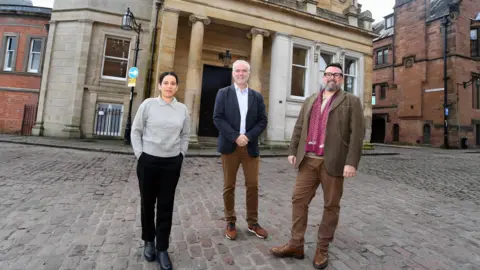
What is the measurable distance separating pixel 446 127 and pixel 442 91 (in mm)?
3607

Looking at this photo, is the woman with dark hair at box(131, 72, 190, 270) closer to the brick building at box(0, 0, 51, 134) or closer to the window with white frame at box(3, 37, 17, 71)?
the brick building at box(0, 0, 51, 134)

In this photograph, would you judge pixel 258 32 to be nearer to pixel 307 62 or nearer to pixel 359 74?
pixel 307 62

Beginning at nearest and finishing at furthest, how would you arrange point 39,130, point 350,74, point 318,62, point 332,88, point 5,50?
point 332,88
point 39,130
point 318,62
point 350,74
point 5,50

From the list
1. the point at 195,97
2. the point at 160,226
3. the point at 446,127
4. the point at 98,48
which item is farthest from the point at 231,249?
the point at 446,127

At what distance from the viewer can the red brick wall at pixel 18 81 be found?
16.1 m

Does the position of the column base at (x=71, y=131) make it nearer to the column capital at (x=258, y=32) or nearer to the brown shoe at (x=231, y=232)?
the column capital at (x=258, y=32)

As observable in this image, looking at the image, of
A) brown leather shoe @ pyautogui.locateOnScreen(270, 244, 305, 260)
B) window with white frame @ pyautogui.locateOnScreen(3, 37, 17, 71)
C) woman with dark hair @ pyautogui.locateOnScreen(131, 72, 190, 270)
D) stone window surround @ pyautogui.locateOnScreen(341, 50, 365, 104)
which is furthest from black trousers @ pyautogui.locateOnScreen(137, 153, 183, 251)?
window with white frame @ pyautogui.locateOnScreen(3, 37, 17, 71)

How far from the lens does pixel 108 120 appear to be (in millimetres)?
13492

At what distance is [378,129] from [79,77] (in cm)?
3015

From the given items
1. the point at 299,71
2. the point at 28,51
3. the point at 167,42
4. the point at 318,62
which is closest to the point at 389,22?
the point at 318,62

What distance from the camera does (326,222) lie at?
244 centimetres

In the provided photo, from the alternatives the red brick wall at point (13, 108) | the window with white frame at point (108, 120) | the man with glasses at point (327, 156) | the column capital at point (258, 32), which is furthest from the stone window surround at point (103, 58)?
the man with glasses at point (327, 156)

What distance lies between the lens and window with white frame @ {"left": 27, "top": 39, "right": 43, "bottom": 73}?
55.6 feet

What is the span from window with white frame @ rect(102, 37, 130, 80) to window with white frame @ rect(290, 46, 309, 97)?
374 inches
